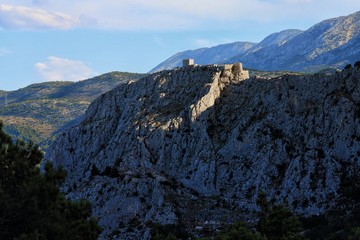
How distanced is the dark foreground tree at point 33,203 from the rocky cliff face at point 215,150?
3541 centimetres

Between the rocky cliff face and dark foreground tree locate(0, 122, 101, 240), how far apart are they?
3541cm

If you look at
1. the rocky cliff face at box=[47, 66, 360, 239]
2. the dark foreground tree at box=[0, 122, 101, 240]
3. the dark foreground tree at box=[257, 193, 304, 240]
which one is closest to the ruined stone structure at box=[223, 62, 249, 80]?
the rocky cliff face at box=[47, 66, 360, 239]

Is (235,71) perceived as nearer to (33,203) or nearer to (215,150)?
(215,150)

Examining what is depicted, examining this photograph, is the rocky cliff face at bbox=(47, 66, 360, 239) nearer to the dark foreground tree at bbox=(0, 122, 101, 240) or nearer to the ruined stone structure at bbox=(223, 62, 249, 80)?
the ruined stone structure at bbox=(223, 62, 249, 80)

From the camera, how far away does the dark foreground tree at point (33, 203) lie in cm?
3859

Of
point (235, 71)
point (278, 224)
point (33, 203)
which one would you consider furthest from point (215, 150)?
point (33, 203)

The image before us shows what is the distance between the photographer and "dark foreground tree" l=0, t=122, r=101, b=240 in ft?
127

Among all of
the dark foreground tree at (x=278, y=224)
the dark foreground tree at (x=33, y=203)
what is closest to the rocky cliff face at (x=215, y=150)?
the dark foreground tree at (x=278, y=224)

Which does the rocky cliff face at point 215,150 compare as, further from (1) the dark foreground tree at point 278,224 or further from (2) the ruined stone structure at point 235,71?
(1) the dark foreground tree at point 278,224

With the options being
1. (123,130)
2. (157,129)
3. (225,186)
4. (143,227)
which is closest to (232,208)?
(225,186)

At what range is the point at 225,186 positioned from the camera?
87.4 meters

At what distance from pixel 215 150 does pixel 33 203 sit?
57103 mm

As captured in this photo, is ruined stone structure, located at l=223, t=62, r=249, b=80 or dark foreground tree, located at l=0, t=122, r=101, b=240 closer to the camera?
dark foreground tree, located at l=0, t=122, r=101, b=240

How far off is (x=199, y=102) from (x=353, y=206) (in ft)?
129
